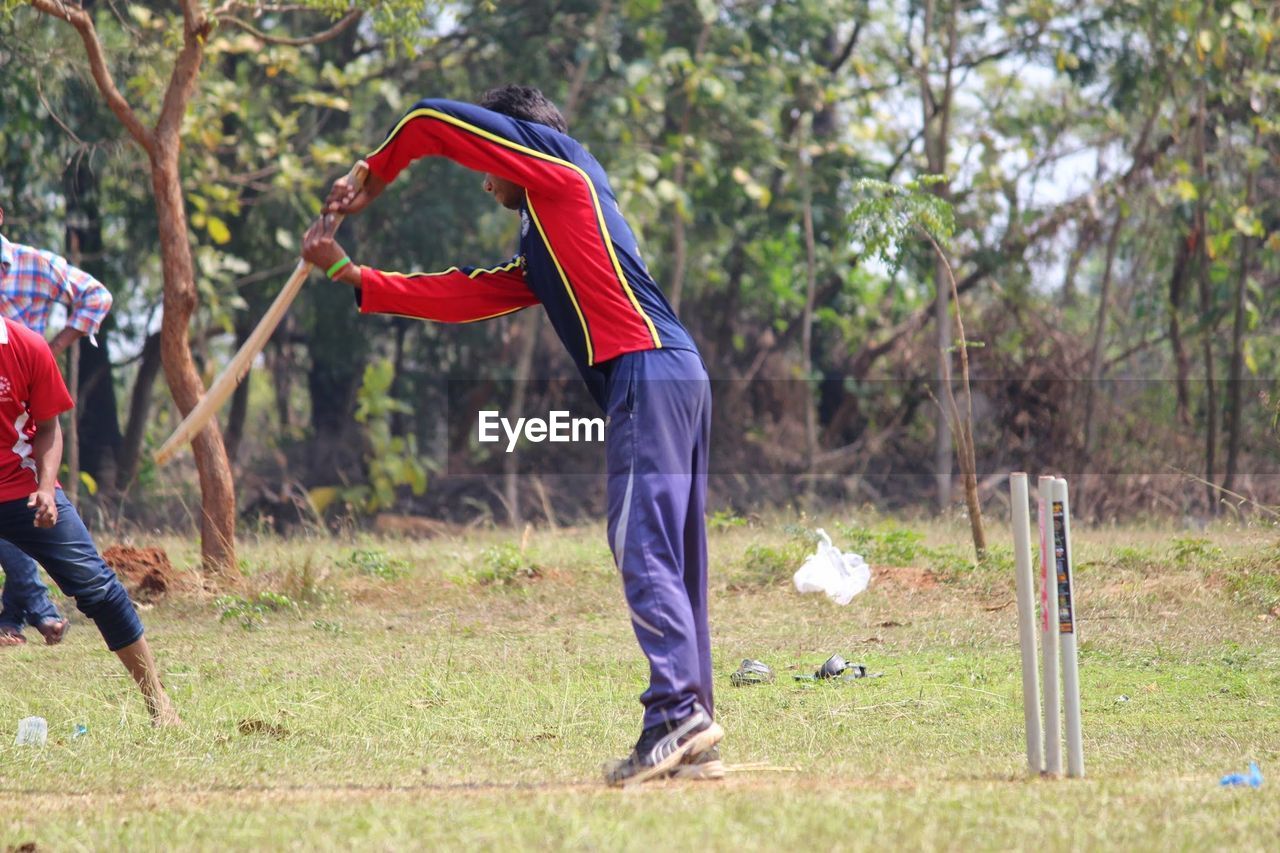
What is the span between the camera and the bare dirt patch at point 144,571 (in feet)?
31.4

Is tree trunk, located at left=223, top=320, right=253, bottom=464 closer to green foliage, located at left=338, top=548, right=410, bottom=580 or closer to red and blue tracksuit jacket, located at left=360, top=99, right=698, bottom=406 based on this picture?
green foliage, located at left=338, top=548, right=410, bottom=580

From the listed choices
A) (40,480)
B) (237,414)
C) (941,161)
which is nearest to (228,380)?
(40,480)

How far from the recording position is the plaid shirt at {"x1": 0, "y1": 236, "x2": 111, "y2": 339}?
790 centimetres

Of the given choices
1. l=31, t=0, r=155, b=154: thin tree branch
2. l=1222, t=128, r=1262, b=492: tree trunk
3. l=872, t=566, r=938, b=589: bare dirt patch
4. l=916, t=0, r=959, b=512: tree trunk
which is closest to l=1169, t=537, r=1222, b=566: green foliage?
l=872, t=566, r=938, b=589: bare dirt patch

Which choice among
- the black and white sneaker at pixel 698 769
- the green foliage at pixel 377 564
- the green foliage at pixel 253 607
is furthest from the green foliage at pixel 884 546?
the black and white sneaker at pixel 698 769

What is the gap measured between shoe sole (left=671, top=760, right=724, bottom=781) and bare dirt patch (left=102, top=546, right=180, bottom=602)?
5937 mm

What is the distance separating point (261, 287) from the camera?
55.2ft

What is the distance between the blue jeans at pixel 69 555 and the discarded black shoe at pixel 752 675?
2.83 m

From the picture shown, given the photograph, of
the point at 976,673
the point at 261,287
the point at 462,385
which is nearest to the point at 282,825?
the point at 976,673

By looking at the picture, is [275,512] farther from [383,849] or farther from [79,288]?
[383,849]

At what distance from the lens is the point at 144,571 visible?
966 centimetres

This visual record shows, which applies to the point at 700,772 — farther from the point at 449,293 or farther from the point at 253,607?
the point at 253,607

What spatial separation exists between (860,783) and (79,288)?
5.59 meters

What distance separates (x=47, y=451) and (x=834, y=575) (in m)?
5.16
